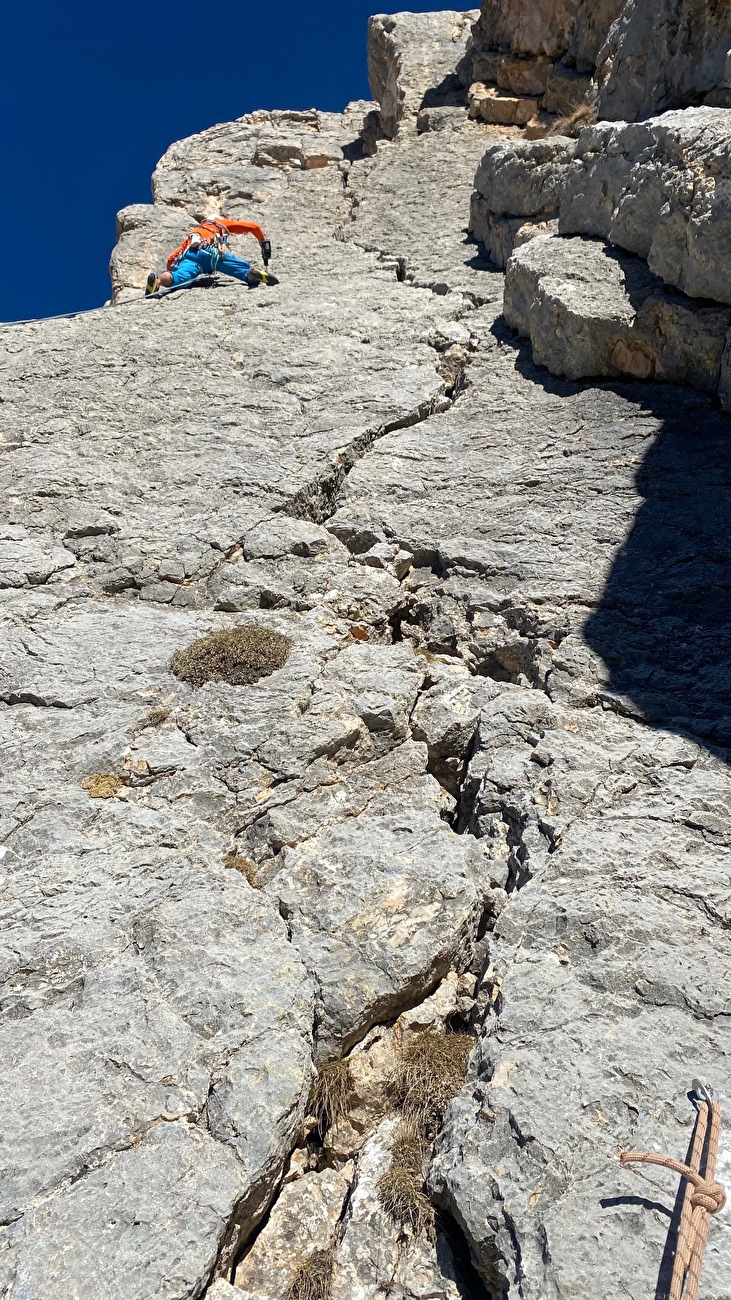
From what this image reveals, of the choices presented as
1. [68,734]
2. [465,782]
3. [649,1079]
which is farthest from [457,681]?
[649,1079]

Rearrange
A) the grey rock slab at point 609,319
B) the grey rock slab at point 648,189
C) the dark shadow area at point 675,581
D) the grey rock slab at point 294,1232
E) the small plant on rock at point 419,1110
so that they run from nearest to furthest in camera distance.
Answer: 1. the grey rock slab at point 294,1232
2. the small plant on rock at point 419,1110
3. the dark shadow area at point 675,581
4. the grey rock slab at point 648,189
5. the grey rock slab at point 609,319

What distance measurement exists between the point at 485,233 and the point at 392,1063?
15576 millimetres

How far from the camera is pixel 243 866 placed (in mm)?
6348

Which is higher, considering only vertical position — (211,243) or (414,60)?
(414,60)

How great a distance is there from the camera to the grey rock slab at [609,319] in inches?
406

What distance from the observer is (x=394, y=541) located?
9.73m

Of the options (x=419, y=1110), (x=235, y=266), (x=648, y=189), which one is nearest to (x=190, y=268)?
(x=235, y=266)

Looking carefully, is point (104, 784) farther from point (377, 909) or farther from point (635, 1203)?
point (635, 1203)

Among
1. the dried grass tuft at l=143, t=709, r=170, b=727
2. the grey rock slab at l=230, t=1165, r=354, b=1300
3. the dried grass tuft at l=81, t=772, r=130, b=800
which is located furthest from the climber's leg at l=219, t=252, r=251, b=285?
the grey rock slab at l=230, t=1165, r=354, b=1300

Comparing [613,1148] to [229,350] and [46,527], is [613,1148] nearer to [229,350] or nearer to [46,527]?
[46,527]

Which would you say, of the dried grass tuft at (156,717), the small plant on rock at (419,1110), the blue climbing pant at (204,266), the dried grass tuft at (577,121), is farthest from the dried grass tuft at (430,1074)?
the dried grass tuft at (577,121)

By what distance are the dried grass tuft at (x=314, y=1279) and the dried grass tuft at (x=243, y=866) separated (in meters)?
2.28

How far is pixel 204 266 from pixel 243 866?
1406 centimetres

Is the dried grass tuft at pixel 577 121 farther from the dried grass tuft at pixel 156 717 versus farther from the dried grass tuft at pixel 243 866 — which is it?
the dried grass tuft at pixel 243 866
